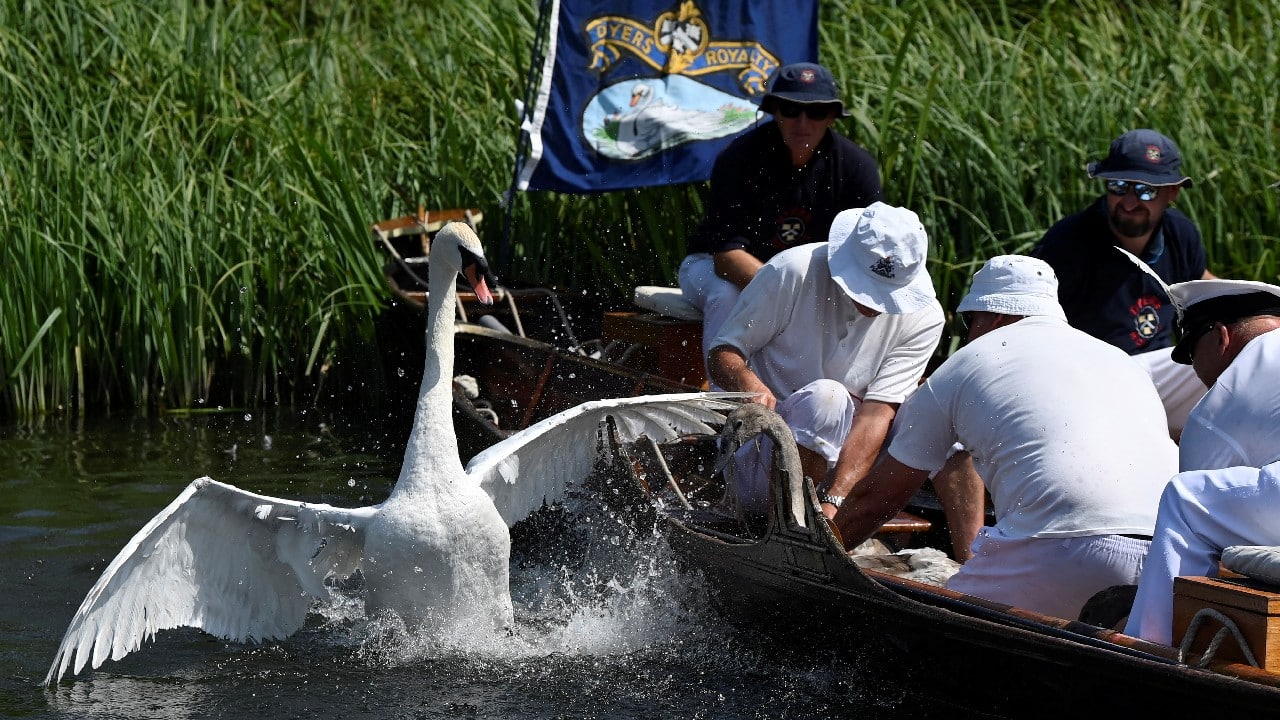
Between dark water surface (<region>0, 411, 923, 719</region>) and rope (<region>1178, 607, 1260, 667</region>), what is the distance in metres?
1.07

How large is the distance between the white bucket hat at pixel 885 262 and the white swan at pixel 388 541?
65cm

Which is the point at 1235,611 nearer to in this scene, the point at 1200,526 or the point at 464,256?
the point at 1200,526

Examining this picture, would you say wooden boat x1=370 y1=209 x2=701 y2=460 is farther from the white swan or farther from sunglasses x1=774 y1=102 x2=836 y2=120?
sunglasses x1=774 y1=102 x2=836 y2=120

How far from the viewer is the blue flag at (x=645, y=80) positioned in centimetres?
835

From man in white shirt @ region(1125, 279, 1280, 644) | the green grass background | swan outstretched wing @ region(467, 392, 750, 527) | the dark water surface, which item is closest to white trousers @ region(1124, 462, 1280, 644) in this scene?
man in white shirt @ region(1125, 279, 1280, 644)

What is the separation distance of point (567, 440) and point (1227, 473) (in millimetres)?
2350

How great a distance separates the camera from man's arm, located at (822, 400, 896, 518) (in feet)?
17.2

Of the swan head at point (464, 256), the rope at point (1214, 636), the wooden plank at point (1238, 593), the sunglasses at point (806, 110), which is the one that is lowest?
the rope at point (1214, 636)

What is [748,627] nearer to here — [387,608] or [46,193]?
[387,608]

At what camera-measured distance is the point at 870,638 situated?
4453 mm

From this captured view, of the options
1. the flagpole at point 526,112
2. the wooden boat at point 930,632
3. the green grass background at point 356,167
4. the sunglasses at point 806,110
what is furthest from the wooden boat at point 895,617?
the green grass background at point 356,167

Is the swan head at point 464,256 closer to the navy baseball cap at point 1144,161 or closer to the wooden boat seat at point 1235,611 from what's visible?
the wooden boat seat at point 1235,611

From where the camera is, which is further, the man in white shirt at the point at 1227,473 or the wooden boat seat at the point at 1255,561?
the man in white shirt at the point at 1227,473

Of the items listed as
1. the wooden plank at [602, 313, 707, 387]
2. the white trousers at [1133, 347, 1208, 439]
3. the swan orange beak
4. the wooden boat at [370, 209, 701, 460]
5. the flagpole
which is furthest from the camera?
the flagpole
